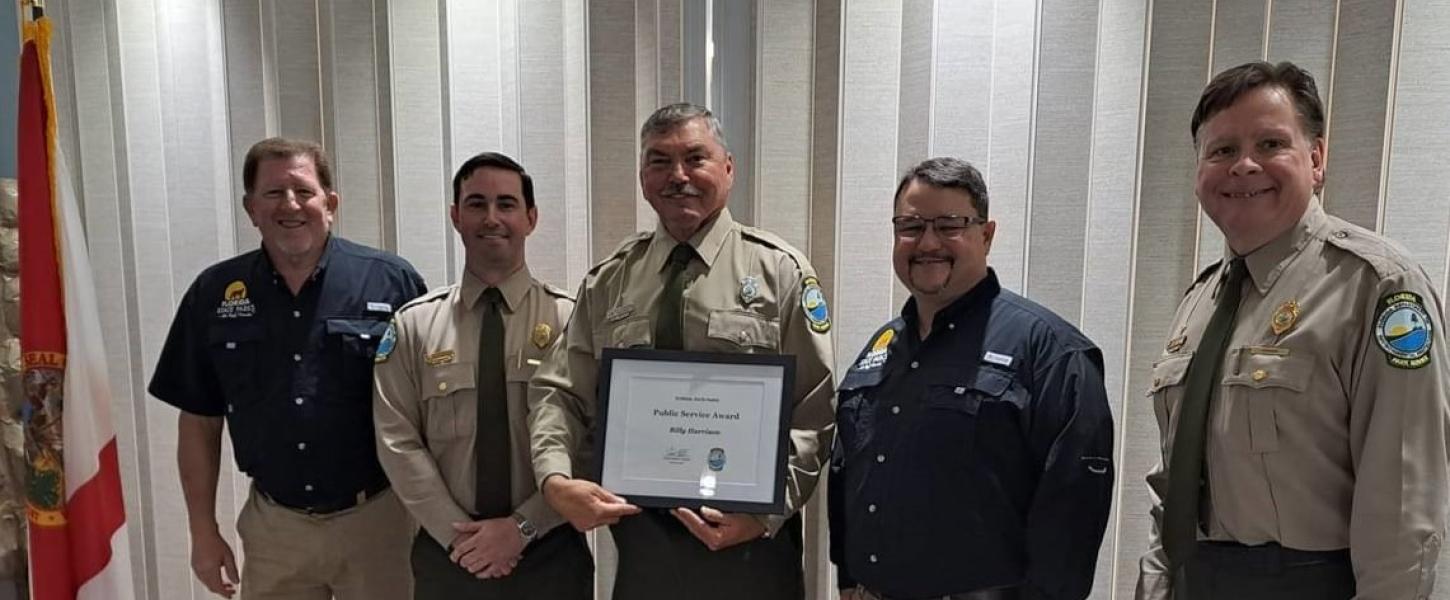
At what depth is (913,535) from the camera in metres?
1.51

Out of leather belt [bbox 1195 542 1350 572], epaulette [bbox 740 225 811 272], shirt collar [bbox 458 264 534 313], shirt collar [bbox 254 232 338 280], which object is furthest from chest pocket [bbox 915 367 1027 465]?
shirt collar [bbox 254 232 338 280]

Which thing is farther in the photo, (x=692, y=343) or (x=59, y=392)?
(x=59, y=392)

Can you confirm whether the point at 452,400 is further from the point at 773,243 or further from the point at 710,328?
the point at 773,243

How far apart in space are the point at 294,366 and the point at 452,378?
42cm

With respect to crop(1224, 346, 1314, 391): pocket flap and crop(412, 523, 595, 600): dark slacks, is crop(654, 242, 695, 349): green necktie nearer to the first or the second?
crop(412, 523, 595, 600): dark slacks

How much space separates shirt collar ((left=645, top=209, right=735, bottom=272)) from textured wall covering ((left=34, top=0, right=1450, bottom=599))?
41 centimetres

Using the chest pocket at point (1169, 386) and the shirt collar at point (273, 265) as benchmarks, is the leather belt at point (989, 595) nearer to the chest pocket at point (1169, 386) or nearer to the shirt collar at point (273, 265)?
the chest pocket at point (1169, 386)

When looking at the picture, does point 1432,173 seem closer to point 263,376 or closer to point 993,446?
point 993,446

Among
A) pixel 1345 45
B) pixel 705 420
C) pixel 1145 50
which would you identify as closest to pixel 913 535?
pixel 705 420

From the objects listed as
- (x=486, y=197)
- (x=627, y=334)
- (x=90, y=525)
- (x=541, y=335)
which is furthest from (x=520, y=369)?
(x=90, y=525)

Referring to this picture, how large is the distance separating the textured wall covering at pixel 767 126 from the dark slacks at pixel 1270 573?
70 cm

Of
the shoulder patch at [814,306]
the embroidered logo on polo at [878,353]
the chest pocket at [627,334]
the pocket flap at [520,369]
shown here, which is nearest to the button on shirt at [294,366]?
the pocket flap at [520,369]

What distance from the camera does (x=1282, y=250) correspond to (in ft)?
4.45

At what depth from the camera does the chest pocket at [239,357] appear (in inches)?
78.5
